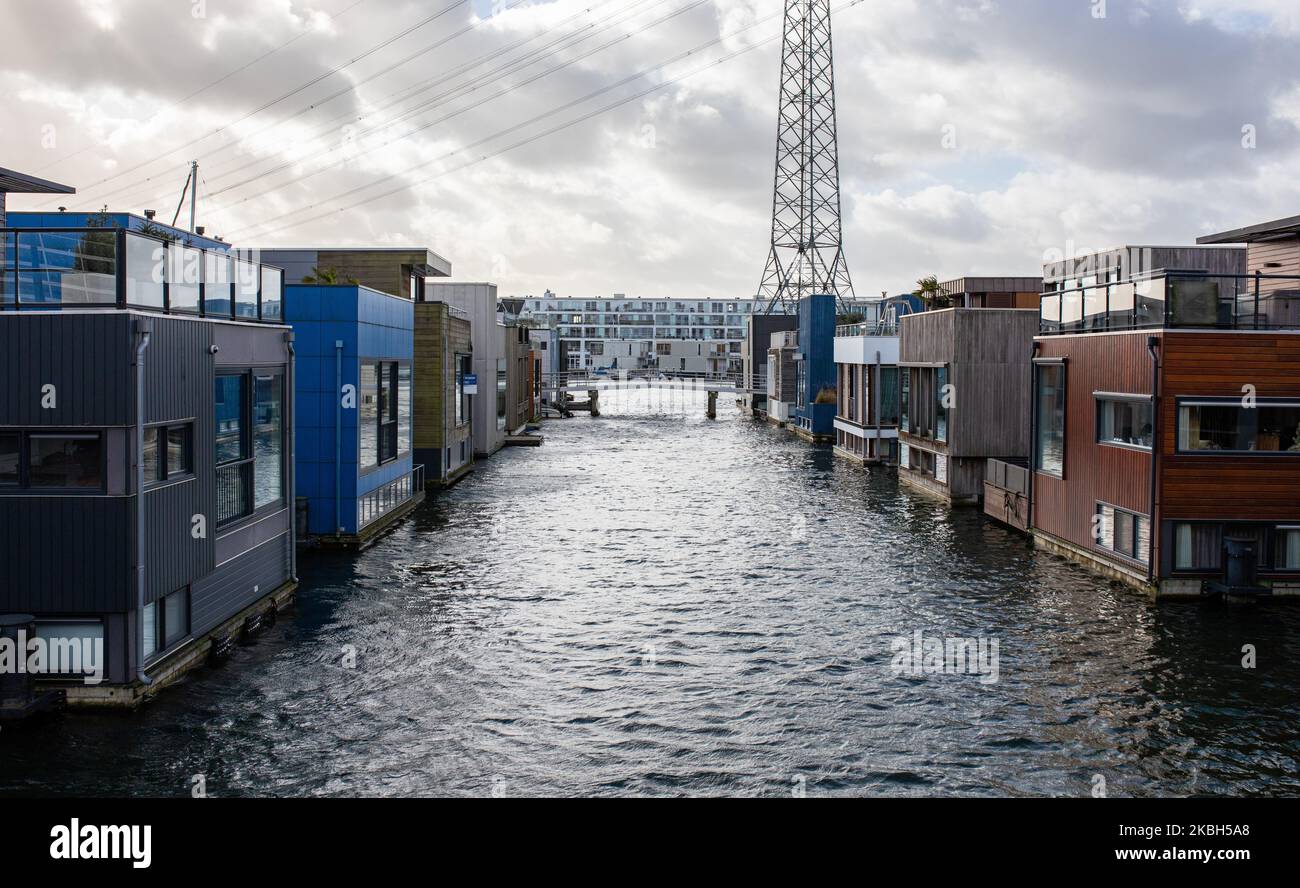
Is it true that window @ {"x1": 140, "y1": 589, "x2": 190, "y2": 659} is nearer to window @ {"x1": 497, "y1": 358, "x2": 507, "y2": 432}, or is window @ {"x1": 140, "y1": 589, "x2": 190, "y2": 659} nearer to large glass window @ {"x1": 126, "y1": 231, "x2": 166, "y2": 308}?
large glass window @ {"x1": 126, "y1": 231, "x2": 166, "y2": 308}

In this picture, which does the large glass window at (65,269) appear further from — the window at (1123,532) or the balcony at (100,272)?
the window at (1123,532)

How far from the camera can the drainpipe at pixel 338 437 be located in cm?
2892

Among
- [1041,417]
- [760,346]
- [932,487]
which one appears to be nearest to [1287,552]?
[1041,417]

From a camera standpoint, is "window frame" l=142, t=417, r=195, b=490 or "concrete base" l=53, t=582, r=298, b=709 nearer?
"concrete base" l=53, t=582, r=298, b=709

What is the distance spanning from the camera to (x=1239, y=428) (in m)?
23.7

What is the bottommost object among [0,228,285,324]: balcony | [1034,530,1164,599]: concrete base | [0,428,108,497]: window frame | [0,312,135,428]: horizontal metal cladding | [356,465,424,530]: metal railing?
[1034,530,1164,599]: concrete base

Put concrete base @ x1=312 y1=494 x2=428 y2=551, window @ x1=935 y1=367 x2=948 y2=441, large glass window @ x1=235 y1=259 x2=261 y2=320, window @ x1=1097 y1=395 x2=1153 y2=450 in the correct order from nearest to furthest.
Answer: large glass window @ x1=235 y1=259 x2=261 y2=320
window @ x1=1097 y1=395 x2=1153 y2=450
concrete base @ x1=312 y1=494 x2=428 y2=551
window @ x1=935 y1=367 x2=948 y2=441

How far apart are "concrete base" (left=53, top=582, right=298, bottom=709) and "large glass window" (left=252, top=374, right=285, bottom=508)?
2754 mm

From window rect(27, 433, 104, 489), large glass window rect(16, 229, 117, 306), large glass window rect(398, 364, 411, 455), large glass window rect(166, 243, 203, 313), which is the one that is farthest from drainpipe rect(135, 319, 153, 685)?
large glass window rect(398, 364, 411, 455)

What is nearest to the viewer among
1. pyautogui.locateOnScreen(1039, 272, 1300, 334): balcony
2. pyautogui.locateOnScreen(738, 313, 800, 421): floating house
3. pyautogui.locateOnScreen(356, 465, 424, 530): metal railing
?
pyautogui.locateOnScreen(1039, 272, 1300, 334): balcony

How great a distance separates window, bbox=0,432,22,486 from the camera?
51.8 feet

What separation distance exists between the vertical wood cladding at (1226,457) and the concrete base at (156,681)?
62.1ft

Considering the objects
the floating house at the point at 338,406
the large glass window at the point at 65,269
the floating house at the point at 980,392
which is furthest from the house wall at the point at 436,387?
the large glass window at the point at 65,269
